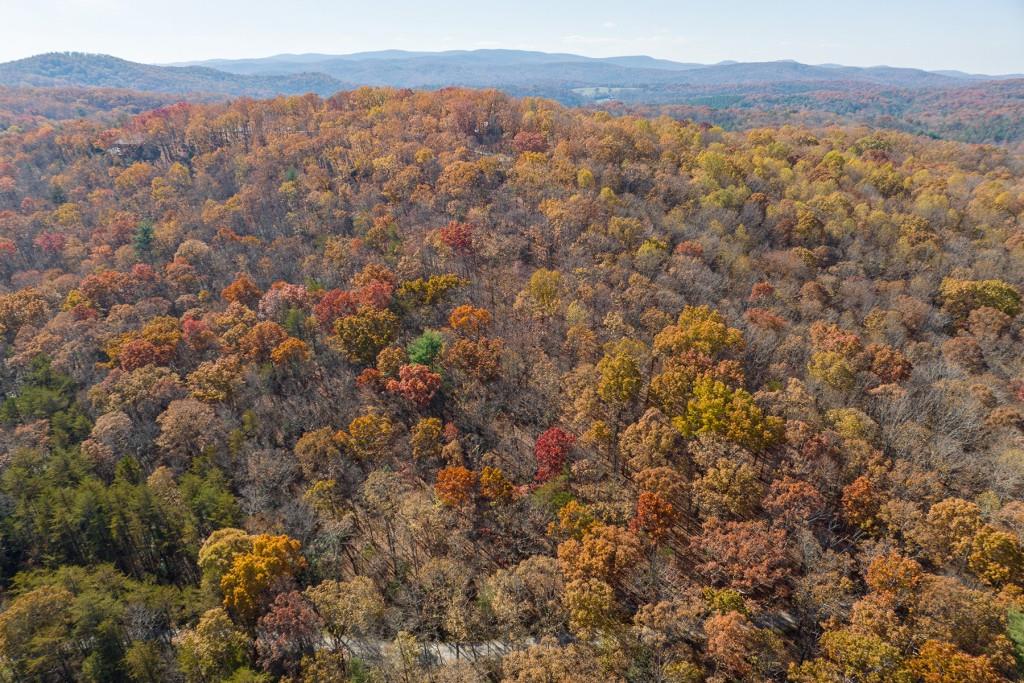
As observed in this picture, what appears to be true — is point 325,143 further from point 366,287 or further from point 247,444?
point 247,444

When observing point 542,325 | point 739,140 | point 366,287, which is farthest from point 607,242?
point 739,140

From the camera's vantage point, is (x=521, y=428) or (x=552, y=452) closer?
(x=552, y=452)

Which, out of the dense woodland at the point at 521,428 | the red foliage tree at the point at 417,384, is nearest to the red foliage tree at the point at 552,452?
the dense woodland at the point at 521,428

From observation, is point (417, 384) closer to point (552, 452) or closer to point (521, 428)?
point (521, 428)

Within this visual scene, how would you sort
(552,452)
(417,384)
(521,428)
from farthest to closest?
1. (521,428)
2. (417,384)
3. (552,452)

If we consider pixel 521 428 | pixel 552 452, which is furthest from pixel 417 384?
pixel 552 452

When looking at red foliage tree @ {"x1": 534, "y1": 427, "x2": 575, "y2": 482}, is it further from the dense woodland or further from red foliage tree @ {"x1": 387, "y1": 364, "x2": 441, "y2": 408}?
red foliage tree @ {"x1": 387, "y1": 364, "x2": 441, "y2": 408}

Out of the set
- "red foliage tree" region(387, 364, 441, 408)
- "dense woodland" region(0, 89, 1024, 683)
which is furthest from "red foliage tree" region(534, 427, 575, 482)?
"red foliage tree" region(387, 364, 441, 408)

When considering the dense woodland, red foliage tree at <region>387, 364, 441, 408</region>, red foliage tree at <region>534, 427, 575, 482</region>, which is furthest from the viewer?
red foliage tree at <region>387, 364, 441, 408</region>

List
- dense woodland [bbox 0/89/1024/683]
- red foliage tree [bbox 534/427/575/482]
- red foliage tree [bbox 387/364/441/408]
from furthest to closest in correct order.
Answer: red foliage tree [bbox 387/364/441/408] < red foliage tree [bbox 534/427/575/482] < dense woodland [bbox 0/89/1024/683]

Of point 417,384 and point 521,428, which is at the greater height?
point 417,384
